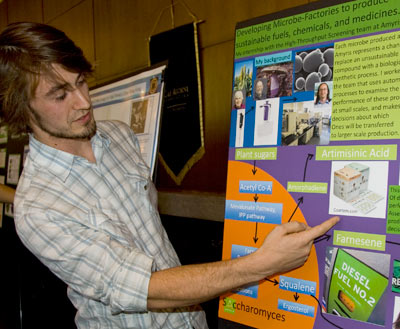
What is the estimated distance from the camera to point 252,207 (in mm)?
1251

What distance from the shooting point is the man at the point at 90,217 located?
3.35 feet

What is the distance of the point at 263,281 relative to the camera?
1.20 meters

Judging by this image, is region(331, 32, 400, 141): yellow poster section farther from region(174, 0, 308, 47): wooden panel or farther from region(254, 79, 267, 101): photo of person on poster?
region(174, 0, 308, 47): wooden panel

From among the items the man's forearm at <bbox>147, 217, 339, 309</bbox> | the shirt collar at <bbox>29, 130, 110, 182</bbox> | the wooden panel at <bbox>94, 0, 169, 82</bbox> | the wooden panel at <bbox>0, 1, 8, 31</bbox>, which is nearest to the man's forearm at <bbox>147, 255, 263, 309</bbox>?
the man's forearm at <bbox>147, 217, 339, 309</bbox>

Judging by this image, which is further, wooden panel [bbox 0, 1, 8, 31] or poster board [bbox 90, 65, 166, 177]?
wooden panel [bbox 0, 1, 8, 31]

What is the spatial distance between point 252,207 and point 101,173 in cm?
54

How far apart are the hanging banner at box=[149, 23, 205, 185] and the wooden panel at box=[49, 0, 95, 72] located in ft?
3.65

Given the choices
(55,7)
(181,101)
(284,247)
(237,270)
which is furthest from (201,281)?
(55,7)

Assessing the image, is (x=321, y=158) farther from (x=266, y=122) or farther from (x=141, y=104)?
(x=141, y=104)

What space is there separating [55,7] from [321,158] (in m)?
3.78

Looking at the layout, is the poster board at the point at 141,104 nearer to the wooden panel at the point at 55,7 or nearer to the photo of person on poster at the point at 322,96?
the photo of person on poster at the point at 322,96

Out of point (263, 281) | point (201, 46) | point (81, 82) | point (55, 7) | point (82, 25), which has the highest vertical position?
point (55, 7)

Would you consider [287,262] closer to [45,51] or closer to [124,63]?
[45,51]

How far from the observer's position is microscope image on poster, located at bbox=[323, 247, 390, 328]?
3.19 feet
